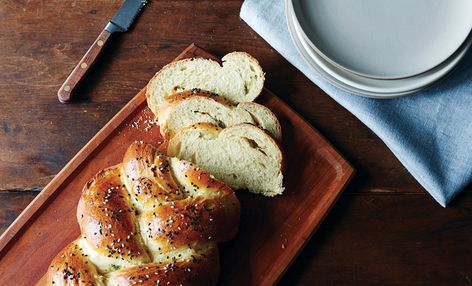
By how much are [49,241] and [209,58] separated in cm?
96

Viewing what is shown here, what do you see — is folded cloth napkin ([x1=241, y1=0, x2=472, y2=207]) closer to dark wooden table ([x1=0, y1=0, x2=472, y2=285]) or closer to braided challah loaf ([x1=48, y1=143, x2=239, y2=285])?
dark wooden table ([x1=0, y1=0, x2=472, y2=285])

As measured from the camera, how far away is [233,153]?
217 centimetres

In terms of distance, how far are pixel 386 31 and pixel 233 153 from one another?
73 cm

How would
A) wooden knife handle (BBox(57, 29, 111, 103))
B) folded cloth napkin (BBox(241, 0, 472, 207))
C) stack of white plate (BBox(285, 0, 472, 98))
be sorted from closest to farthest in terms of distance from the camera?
stack of white plate (BBox(285, 0, 472, 98))
folded cloth napkin (BBox(241, 0, 472, 207))
wooden knife handle (BBox(57, 29, 111, 103))

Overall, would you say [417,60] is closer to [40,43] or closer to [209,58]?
[209,58]

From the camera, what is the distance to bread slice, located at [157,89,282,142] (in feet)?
7.18

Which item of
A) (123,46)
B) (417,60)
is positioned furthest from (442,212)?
(123,46)

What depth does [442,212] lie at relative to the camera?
7.43 feet

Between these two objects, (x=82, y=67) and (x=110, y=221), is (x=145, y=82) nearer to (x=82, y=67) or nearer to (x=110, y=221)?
(x=82, y=67)

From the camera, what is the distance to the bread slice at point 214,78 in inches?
89.2

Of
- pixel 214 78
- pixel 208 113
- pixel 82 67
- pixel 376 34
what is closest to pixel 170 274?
pixel 208 113

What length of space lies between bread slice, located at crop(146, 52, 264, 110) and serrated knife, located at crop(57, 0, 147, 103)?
31 cm

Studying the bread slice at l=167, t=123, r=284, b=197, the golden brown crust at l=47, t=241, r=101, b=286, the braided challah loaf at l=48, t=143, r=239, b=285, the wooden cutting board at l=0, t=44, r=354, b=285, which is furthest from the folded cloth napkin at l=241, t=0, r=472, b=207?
the golden brown crust at l=47, t=241, r=101, b=286

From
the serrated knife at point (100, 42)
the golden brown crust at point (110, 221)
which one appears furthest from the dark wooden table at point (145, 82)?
the golden brown crust at point (110, 221)
